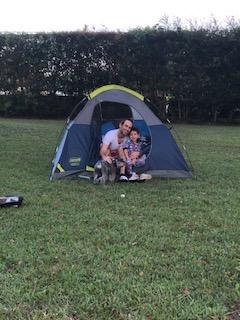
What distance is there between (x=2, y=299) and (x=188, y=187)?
12.7 feet

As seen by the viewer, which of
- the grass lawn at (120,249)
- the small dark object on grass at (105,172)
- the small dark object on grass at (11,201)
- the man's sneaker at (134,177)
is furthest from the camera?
the man's sneaker at (134,177)

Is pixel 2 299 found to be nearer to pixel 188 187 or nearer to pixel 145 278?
pixel 145 278

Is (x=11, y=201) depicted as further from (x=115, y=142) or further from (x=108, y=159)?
(x=115, y=142)

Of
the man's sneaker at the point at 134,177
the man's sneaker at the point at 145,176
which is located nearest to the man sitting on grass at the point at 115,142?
the man's sneaker at the point at 145,176

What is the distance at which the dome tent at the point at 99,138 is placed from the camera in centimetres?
756

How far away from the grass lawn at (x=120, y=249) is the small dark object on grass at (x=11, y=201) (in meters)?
0.11

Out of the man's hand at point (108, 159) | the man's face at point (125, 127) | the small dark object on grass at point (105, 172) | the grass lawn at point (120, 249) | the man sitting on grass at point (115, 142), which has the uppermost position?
the man's face at point (125, 127)

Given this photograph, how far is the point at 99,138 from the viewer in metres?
7.93

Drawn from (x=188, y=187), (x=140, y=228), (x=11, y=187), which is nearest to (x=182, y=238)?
(x=140, y=228)

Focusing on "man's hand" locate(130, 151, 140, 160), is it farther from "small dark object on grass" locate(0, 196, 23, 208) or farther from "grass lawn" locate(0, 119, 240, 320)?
"small dark object on grass" locate(0, 196, 23, 208)

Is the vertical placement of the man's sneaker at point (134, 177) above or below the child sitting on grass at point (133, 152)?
below

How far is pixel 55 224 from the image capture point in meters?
4.96

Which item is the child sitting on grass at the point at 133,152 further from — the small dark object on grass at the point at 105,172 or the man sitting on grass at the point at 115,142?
the small dark object on grass at the point at 105,172

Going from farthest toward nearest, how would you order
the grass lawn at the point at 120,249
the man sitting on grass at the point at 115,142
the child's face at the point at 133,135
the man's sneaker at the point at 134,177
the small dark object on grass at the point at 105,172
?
the child's face at the point at 133,135 → the man sitting on grass at the point at 115,142 → the man's sneaker at the point at 134,177 → the small dark object on grass at the point at 105,172 → the grass lawn at the point at 120,249
